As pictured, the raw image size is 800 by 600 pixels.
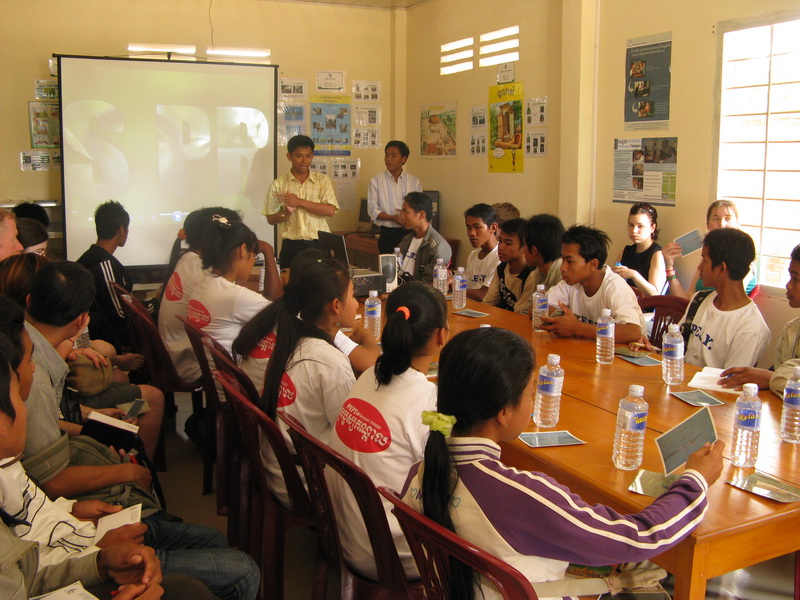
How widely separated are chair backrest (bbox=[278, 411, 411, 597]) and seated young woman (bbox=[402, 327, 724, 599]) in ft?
0.36

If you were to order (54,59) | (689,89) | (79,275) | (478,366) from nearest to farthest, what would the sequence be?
(478,366) → (79,275) → (689,89) → (54,59)

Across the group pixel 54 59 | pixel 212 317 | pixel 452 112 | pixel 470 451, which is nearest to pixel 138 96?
pixel 54 59

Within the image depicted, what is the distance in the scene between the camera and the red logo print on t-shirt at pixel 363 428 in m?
1.76

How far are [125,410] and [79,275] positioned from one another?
30.4 inches

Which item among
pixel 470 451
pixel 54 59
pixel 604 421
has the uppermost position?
pixel 54 59

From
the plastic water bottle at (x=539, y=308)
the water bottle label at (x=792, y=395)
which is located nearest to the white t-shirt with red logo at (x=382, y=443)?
the water bottle label at (x=792, y=395)

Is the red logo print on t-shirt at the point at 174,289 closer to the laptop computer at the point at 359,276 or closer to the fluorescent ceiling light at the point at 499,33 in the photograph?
the laptop computer at the point at 359,276

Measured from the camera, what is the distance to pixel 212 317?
123 inches

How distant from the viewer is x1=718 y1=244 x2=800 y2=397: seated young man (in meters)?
2.32

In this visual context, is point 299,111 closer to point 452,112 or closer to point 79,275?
point 452,112

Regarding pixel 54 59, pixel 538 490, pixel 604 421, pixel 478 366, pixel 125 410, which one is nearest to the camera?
pixel 538 490

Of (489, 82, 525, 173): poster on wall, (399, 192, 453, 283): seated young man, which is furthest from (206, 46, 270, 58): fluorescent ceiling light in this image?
(399, 192, 453, 283): seated young man

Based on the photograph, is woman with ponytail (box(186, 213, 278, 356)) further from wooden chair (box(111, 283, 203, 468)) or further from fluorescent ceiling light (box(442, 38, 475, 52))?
fluorescent ceiling light (box(442, 38, 475, 52))

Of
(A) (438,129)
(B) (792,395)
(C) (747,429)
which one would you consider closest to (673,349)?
(B) (792,395)
